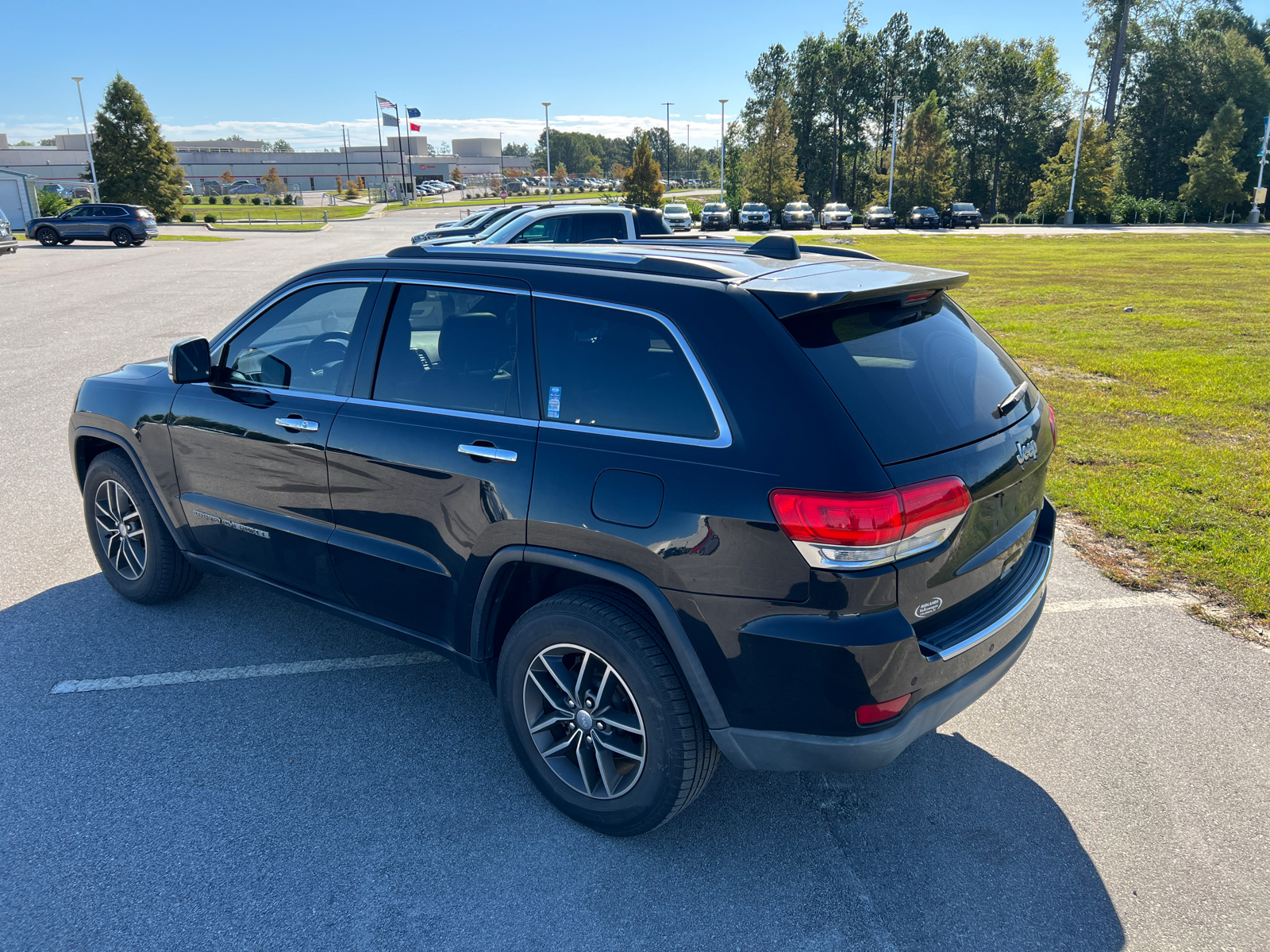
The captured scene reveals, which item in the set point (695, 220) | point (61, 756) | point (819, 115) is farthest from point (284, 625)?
point (819, 115)

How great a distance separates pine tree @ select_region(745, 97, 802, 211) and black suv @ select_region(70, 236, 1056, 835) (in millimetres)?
65797

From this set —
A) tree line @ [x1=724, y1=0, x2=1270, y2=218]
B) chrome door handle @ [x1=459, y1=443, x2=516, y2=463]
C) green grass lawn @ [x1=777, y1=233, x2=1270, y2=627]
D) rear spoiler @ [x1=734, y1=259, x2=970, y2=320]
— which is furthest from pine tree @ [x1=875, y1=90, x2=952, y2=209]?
chrome door handle @ [x1=459, y1=443, x2=516, y2=463]

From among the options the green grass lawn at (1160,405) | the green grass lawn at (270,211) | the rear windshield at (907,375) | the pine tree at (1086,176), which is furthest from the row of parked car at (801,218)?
the rear windshield at (907,375)

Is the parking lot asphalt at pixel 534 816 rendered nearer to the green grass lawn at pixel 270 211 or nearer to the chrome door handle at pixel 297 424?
the chrome door handle at pixel 297 424

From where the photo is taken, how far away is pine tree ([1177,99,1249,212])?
60.7m

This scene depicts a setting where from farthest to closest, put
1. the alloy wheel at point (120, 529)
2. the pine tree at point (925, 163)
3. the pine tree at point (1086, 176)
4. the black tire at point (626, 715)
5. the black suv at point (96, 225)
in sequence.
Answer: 1. the pine tree at point (925, 163)
2. the pine tree at point (1086, 176)
3. the black suv at point (96, 225)
4. the alloy wheel at point (120, 529)
5. the black tire at point (626, 715)

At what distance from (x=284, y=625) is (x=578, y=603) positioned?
2367mm

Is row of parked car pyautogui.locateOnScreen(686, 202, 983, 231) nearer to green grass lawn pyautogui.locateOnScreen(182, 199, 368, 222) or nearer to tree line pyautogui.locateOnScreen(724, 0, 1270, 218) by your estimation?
tree line pyautogui.locateOnScreen(724, 0, 1270, 218)

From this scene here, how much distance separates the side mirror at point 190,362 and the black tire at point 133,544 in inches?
33.4

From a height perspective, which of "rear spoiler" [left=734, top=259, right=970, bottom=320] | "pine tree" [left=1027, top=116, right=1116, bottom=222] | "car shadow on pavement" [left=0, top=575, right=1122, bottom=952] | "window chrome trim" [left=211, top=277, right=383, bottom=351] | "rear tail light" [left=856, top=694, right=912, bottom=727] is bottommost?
"car shadow on pavement" [left=0, top=575, right=1122, bottom=952]

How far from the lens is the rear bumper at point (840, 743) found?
250 centimetres

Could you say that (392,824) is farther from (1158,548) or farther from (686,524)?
(1158,548)

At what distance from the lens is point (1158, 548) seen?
5.29 metres

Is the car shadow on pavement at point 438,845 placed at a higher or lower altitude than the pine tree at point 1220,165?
lower
